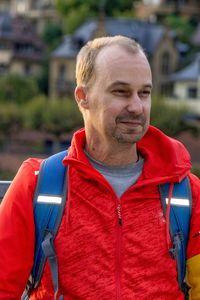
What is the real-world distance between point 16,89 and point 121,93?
119ft

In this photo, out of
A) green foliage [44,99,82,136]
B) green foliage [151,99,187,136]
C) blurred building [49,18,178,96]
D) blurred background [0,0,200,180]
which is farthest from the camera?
blurred building [49,18,178,96]

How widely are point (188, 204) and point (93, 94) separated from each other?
458 mm

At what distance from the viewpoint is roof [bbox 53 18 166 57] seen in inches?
1518

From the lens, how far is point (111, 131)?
94.3 inches

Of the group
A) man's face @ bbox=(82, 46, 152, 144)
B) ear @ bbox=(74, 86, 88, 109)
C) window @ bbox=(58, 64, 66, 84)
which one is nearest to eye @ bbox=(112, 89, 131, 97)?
man's face @ bbox=(82, 46, 152, 144)

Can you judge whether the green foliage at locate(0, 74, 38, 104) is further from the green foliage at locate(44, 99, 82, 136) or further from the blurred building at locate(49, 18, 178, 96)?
the green foliage at locate(44, 99, 82, 136)

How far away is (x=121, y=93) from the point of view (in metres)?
2.39

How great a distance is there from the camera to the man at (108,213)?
2361mm

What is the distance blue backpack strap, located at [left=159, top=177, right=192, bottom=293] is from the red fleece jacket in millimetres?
22

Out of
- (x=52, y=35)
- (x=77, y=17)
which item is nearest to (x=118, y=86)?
(x=77, y=17)

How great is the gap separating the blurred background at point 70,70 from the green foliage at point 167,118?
0.14 feet

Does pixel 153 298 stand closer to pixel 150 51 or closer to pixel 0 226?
pixel 0 226

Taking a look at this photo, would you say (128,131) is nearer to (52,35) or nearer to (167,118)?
(167,118)

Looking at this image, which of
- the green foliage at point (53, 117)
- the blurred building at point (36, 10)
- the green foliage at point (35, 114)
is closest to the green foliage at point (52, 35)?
the blurred building at point (36, 10)
